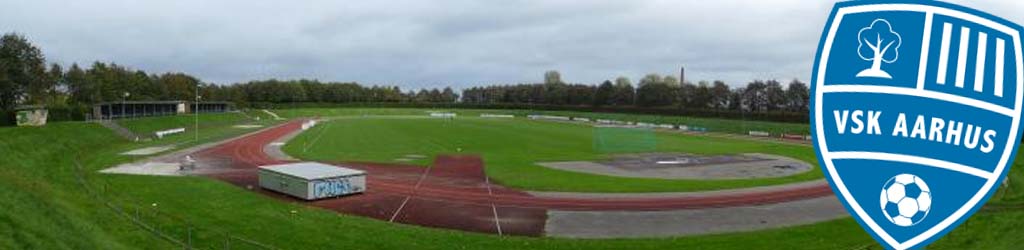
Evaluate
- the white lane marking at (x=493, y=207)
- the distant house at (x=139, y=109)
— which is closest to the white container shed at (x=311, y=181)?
the white lane marking at (x=493, y=207)

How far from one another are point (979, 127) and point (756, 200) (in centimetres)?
3365

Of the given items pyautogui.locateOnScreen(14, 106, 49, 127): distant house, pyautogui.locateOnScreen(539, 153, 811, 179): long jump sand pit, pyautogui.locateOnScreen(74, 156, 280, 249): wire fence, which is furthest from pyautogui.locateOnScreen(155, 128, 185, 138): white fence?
pyautogui.locateOnScreen(74, 156, 280, 249): wire fence

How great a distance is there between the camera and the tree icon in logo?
20.7 ft

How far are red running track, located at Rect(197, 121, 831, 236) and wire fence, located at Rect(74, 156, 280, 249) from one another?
24.3ft

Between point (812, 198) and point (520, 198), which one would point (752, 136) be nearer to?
point (812, 198)

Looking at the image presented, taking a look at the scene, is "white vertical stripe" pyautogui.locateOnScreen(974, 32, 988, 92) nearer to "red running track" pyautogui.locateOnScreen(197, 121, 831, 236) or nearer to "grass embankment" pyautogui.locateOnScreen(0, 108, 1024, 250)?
"grass embankment" pyautogui.locateOnScreen(0, 108, 1024, 250)

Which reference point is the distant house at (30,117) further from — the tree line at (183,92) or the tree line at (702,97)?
the tree line at (702,97)

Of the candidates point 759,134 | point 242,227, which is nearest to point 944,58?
point 242,227

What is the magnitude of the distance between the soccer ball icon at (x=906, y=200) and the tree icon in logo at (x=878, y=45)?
0.95 metres

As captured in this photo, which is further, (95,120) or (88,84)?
(88,84)

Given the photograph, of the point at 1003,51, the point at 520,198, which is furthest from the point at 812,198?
Answer: the point at 1003,51

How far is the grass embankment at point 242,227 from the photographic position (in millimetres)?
20034

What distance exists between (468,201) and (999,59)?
31.9 m

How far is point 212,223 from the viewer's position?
2938 centimetres
